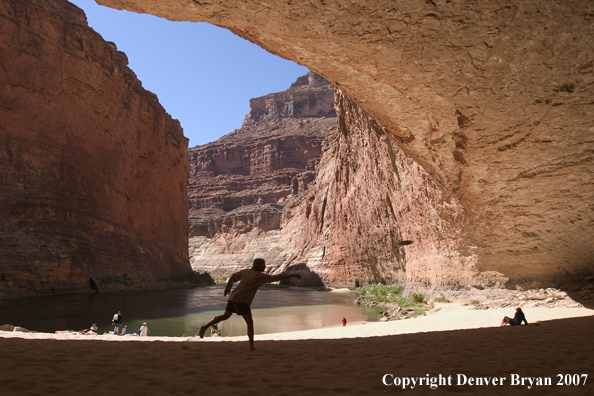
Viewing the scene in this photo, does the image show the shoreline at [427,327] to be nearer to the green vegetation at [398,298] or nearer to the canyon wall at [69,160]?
the green vegetation at [398,298]

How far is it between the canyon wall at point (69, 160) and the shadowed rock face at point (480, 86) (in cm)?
2245

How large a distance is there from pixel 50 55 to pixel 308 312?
1082 inches

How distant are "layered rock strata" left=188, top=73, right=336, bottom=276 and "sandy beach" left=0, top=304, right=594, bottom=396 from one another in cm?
5552

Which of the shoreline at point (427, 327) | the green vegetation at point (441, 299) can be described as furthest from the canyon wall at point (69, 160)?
the green vegetation at point (441, 299)

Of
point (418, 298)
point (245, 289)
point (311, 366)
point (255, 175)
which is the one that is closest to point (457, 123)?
point (245, 289)

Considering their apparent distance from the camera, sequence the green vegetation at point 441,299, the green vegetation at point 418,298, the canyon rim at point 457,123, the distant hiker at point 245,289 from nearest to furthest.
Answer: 1. the distant hiker at point 245,289
2. the canyon rim at point 457,123
3. the green vegetation at point 441,299
4. the green vegetation at point 418,298

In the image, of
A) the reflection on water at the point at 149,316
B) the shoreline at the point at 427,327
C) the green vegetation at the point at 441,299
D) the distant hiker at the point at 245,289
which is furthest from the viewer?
the green vegetation at the point at 441,299

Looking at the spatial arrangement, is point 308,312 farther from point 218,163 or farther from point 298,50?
point 218,163

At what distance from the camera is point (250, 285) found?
5.49 metres

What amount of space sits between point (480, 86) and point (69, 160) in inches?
1215

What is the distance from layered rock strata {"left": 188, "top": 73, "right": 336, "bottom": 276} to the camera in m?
75.3

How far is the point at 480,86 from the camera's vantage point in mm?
8008

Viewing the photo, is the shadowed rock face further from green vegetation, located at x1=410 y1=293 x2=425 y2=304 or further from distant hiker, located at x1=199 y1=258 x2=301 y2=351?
green vegetation, located at x1=410 y1=293 x2=425 y2=304

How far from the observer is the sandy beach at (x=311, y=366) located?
3.53m
